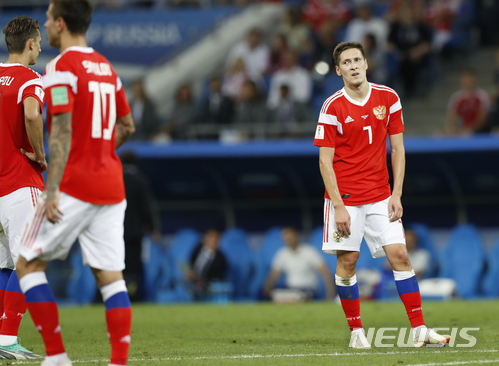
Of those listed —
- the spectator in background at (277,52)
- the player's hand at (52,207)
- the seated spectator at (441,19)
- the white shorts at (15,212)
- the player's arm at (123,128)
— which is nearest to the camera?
the player's hand at (52,207)

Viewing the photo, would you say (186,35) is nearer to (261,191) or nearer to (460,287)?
(261,191)

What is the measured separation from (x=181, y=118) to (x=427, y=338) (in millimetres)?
10110

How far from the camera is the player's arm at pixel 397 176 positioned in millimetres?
6164

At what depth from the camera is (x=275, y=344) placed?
6609 millimetres

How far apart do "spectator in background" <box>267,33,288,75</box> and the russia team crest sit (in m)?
10.2

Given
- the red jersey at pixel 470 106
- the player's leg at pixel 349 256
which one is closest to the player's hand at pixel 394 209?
the player's leg at pixel 349 256

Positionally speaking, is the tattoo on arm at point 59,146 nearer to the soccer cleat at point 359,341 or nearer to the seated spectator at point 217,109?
the soccer cleat at point 359,341

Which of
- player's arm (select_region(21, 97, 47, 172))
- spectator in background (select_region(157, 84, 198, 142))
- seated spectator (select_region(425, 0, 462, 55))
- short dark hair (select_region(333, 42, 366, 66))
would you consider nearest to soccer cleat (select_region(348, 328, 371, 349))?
short dark hair (select_region(333, 42, 366, 66))

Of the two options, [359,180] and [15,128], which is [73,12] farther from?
[359,180]

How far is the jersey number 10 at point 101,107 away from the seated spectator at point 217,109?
10365 mm

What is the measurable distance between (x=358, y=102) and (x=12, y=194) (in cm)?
276

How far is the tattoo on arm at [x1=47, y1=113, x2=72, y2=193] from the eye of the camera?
15.0 ft

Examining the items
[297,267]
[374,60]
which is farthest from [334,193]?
Result: [374,60]

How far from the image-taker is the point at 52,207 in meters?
4.57
